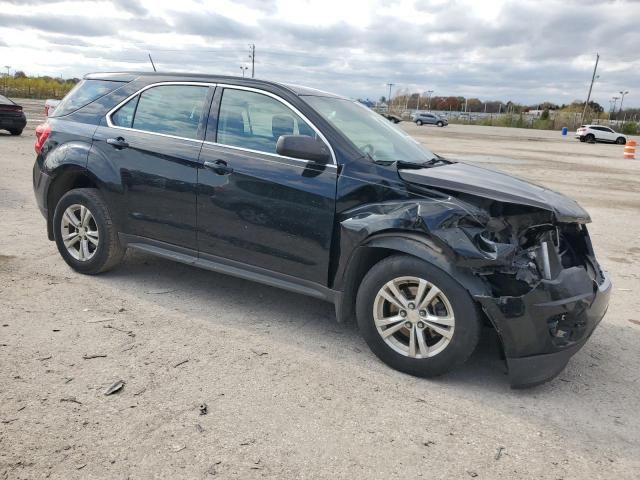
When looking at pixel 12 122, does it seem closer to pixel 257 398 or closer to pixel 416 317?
pixel 257 398

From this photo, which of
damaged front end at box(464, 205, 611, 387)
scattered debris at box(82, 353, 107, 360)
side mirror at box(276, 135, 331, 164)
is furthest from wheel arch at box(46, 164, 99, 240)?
damaged front end at box(464, 205, 611, 387)

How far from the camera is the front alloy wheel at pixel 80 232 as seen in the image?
492 cm

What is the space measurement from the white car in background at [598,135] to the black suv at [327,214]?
42.9 m

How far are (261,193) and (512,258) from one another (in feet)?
5.89

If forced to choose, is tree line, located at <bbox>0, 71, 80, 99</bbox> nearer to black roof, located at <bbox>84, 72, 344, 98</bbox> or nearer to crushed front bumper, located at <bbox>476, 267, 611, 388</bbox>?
black roof, located at <bbox>84, 72, 344, 98</bbox>

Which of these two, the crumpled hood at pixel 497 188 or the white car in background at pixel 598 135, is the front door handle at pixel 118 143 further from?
the white car in background at pixel 598 135

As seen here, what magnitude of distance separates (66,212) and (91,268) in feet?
1.82

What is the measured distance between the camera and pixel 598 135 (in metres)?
42.3

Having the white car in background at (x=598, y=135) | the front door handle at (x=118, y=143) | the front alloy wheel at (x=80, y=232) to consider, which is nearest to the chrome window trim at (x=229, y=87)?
the front door handle at (x=118, y=143)

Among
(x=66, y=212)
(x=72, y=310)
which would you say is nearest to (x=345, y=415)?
(x=72, y=310)

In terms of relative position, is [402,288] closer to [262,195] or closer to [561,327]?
[561,327]

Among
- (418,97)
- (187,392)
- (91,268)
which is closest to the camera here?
(187,392)

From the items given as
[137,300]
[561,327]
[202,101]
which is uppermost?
[202,101]

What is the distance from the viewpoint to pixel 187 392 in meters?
3.20
